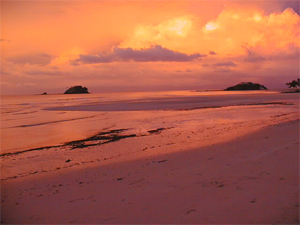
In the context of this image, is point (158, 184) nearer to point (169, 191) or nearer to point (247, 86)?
point (169, 191)

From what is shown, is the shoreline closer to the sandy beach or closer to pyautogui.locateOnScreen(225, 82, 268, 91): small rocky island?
the sandy beach

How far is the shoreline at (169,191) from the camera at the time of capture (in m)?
4.84

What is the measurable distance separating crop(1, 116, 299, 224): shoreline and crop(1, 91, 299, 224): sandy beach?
0.07ft

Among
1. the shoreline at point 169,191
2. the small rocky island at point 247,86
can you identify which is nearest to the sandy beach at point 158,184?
the shoreline at point 169,191

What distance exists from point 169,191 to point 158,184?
0.55 m

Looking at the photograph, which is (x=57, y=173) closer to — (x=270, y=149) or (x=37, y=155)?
(x=37, y=155)

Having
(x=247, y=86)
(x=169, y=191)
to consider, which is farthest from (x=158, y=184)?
(x=247, y=86)

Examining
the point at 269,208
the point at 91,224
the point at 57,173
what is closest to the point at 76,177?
the point at 57,173

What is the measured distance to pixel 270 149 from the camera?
9008 mm

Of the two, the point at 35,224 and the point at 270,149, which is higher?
the point at 270,149

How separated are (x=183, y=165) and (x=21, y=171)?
5.63 m

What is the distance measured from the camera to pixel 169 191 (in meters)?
5.90

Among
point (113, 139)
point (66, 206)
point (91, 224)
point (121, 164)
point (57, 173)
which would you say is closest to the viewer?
point (91, 224)

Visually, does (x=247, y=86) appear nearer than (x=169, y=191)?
No
